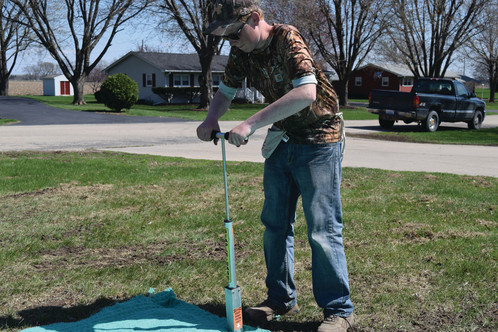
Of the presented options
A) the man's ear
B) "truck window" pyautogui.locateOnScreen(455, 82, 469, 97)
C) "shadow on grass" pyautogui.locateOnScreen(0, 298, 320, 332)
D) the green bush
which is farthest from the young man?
the green bush

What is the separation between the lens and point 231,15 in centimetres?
279

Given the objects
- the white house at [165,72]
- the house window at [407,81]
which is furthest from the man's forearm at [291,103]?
the house window at [407,81]

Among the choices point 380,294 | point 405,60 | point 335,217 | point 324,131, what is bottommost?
point 380,294

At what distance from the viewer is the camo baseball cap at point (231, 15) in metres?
2.79

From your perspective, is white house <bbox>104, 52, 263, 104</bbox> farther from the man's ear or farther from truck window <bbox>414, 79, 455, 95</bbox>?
the man's ear

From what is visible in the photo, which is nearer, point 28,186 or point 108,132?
point 28,186

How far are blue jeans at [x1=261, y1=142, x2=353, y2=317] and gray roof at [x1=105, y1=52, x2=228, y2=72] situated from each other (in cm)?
4434

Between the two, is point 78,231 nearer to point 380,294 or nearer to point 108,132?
point 380,294

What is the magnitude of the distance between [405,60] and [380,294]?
124 ft

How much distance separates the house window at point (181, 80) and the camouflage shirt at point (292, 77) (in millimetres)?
45928

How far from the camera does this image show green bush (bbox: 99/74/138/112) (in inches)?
1174

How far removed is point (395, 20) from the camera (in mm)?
33875

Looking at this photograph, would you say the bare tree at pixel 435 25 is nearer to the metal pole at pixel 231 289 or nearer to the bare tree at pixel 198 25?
the bare tree at pixel 198 25

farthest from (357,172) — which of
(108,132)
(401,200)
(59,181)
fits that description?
(108,132)
